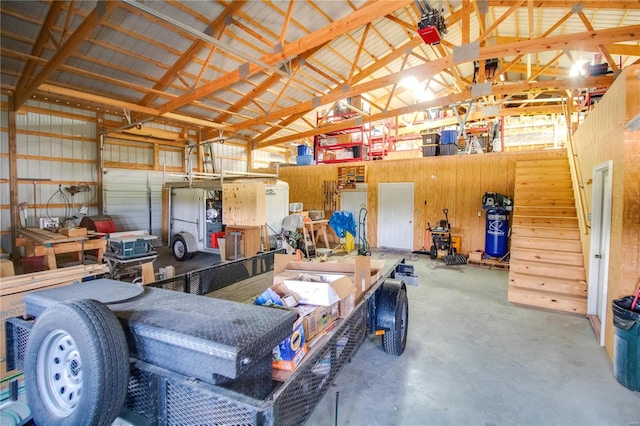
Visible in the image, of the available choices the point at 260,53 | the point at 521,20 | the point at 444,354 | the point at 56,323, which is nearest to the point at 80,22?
the point at 260,53

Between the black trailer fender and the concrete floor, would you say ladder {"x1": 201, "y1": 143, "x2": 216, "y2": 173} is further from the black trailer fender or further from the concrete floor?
the black trailer fender

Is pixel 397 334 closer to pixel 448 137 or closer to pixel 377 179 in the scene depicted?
pixel 377 179

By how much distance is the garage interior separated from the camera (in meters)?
3.05

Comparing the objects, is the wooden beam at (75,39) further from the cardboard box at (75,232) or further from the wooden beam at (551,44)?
the wooden beam at (551,44)

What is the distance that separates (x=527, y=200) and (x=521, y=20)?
599cm

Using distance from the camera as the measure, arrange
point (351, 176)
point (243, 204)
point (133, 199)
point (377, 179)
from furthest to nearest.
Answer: point (351, 176)
point (377, 179)
point (133, 199)
point (243, 204)

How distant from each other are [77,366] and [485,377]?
3.30m

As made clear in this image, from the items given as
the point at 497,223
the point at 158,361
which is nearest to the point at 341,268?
the point at 158,361

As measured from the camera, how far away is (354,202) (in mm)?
10445

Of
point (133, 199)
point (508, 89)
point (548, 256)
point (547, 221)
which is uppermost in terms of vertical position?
point (508, 89)

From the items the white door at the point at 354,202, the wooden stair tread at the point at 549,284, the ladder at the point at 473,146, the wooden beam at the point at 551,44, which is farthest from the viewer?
the white door at the point at 354,202

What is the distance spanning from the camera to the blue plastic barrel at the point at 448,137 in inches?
349

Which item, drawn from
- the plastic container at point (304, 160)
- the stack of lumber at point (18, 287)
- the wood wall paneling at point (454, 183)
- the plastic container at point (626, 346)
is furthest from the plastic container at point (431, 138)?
the stack of lumber at point (18, 287)

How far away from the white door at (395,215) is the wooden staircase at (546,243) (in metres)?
3.09
